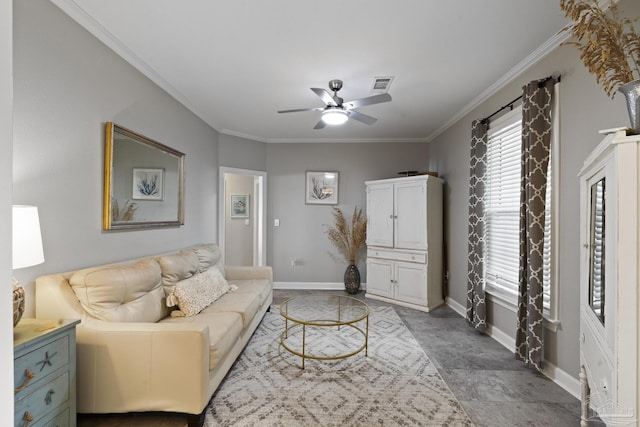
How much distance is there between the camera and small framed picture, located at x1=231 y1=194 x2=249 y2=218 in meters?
6.06

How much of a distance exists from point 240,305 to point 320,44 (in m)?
2.31

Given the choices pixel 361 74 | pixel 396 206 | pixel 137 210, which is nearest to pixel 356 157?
pixel 396 206

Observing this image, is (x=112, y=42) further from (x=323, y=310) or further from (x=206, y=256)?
(x=323, y=310)

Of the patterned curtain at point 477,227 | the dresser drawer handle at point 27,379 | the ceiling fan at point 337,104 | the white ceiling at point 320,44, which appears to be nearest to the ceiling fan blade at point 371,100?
the ceiling fan at point 337,104

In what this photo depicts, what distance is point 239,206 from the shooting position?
6.07 meters

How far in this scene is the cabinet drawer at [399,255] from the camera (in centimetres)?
411

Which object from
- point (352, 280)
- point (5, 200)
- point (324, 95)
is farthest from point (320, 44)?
point (352, 280)

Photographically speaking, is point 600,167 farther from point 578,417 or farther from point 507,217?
point 507,217

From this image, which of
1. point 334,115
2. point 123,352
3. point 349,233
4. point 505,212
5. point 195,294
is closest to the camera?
point 123,352

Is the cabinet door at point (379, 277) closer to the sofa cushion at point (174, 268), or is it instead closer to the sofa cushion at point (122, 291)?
the sofa cushion at point (174, 268)

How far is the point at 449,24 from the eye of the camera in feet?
6.81

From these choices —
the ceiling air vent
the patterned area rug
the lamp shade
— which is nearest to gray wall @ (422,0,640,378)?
the patterned area rug

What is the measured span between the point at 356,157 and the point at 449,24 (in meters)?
Result: 3.14

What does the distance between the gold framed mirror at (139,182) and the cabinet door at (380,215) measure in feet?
8.85
